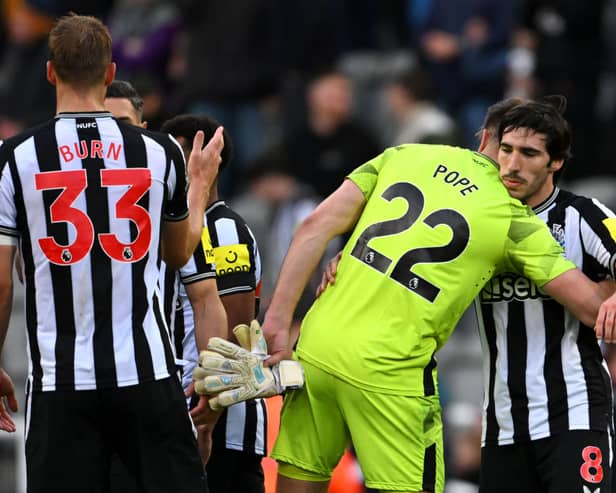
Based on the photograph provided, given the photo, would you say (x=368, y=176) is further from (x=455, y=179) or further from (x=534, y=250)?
(x=534, y=250)

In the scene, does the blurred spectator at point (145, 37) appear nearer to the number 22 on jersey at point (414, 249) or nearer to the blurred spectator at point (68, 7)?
the blurred spectator at point (68, 7)

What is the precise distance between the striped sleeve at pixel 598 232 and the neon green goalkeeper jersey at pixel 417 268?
0.23 metres

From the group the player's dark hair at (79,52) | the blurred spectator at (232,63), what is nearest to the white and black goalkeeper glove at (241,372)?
the player's dark hair at (79,52)

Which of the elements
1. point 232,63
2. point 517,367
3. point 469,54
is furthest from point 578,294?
point 232,63

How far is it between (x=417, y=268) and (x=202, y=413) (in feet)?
3.75

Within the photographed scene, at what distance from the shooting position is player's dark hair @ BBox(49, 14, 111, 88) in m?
5.59

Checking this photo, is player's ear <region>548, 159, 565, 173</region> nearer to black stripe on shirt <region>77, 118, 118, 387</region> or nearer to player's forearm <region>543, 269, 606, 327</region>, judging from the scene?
player's forearm <region>543, 269, 606, 327</region>

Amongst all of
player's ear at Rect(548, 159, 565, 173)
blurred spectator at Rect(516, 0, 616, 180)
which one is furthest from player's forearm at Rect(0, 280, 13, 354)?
blurred spectator at Rect(516, 0, 616, 180)

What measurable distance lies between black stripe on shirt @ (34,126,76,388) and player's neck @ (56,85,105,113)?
13cm

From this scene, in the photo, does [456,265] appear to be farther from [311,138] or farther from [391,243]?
[311,138]

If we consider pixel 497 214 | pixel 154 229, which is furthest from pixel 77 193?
pixel 497 214

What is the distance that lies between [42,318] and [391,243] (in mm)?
1554

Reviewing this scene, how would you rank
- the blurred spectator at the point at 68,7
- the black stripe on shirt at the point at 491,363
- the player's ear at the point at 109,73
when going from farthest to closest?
1. the blurred spectator at the point at 68,7
2. the black stripe on shirt at the point at 491,363
3. the player's ear at the point at 109,73

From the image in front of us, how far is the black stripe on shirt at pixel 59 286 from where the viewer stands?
5562 mm
